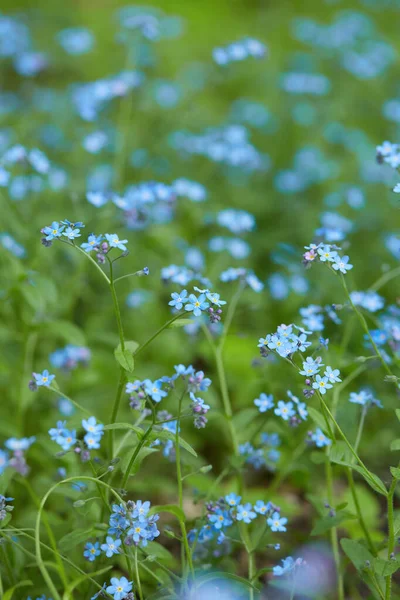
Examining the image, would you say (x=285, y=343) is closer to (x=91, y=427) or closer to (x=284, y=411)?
(x=284, y=411)

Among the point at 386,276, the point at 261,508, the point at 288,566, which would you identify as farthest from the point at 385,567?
the point at 386,276

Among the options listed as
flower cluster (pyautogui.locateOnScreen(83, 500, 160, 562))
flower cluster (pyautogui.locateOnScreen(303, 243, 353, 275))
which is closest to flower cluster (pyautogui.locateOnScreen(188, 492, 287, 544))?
flower cluster (pyautogui.locateOnScreen(83, 500, 160, 562))

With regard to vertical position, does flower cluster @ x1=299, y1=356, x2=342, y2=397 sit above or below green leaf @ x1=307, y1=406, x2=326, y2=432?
above

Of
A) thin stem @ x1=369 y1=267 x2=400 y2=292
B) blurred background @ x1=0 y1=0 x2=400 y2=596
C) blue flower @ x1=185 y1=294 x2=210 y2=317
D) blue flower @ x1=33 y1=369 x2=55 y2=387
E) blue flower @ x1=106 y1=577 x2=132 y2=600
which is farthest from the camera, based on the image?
blurred background @ x1=0 y1=0 x2=400 y2=596

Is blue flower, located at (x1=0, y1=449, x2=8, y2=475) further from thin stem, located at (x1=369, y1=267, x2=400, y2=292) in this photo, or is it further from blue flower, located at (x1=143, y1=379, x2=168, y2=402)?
thin stem, located at (x1=369, y1=267, x2=400, y2=292)

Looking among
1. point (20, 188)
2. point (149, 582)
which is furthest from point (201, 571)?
point (20, 188)

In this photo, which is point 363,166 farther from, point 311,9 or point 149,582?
point 311,9

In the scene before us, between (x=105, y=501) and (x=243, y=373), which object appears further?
(x=243, y=373)
